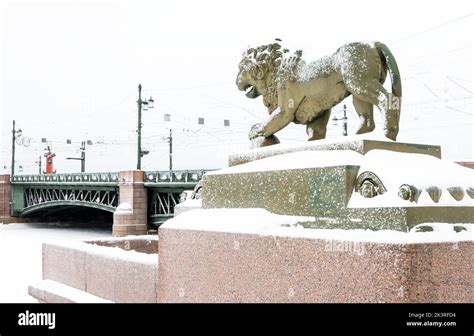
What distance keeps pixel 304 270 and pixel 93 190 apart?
90.9 ft

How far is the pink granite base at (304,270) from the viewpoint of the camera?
10.5 feet

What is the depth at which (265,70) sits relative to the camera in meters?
5.59

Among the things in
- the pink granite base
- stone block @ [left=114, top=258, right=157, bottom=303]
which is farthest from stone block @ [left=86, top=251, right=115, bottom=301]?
the pink granite base

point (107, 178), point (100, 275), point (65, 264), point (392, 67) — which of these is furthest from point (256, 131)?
point (107, 178)

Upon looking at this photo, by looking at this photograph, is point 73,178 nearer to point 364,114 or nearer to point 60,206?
point 60,206

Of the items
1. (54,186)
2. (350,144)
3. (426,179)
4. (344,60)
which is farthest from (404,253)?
(54,186)

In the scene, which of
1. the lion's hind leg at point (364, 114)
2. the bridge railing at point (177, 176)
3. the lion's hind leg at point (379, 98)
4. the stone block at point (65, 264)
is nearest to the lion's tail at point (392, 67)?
the lion's hind leg at point (379, 98)

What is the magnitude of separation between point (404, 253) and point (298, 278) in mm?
906

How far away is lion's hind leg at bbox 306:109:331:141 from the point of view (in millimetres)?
5367

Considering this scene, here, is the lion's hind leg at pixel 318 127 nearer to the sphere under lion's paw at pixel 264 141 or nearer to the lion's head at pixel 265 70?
the sphere under lion's paw at pixel 264 141

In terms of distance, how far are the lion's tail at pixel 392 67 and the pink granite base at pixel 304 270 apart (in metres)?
1.64
